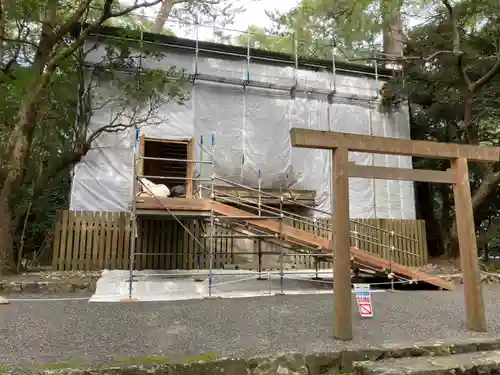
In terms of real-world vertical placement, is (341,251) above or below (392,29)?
below

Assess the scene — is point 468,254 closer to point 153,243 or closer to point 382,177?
point 382,177

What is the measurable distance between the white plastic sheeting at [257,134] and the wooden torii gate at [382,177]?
7.28 meters

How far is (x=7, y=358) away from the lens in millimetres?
3498

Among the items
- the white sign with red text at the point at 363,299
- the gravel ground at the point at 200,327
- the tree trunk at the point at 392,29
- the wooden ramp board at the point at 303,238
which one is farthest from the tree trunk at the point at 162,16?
the white sign with red text at the point at 363,299

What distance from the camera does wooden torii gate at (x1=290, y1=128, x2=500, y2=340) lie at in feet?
14.4

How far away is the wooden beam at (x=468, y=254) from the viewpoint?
15.9 ft

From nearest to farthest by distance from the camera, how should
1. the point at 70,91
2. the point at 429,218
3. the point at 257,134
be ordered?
the point at 70,91
the point at 257,134
the point at 429,218

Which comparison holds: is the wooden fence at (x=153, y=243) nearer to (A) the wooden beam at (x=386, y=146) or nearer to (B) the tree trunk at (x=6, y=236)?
(B) the tree trunk at (x=6, y=236)

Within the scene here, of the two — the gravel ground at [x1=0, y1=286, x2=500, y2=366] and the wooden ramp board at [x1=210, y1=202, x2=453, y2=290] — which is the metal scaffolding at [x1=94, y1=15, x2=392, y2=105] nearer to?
the wooden ramp board at [x1=210, y1=202, x2=453, y2=290]

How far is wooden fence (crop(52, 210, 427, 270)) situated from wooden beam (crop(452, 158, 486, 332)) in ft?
11.5

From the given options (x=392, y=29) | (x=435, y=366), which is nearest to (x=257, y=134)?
(x=392, y=29)

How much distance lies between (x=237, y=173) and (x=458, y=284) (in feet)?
21.7

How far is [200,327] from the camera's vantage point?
479 cm

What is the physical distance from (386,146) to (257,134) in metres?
7.88
